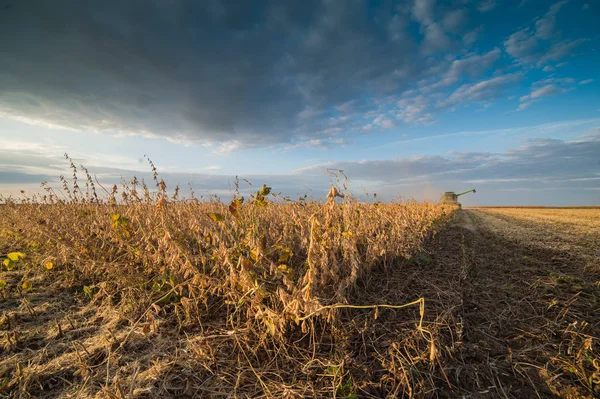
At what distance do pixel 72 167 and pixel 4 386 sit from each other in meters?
3.86

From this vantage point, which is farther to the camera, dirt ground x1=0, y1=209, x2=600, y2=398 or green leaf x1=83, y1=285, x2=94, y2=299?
green leaf x1=83, y1=285, x2=94, y2=299

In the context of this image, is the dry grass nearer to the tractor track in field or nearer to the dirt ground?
the dirt ground

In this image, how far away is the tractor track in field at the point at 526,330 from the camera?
5.76 feet

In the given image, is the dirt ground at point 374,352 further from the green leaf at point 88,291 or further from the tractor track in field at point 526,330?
the green leaf at point 88,291

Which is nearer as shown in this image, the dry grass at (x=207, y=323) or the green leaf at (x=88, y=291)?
the dry grass at (x=207, y=323)

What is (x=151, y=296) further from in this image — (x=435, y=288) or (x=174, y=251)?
(x=435, y=288)

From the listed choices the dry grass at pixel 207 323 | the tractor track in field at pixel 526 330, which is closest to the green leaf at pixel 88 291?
the dry grass at pixel 207 323

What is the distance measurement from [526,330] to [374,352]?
141cm

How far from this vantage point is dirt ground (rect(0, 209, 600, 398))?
1776mm

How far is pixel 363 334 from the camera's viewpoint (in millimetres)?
2166

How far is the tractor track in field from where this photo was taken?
1756mm

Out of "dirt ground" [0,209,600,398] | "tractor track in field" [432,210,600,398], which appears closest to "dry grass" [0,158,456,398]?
"dirt ground" [0,209,600,398]

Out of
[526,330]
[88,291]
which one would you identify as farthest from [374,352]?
[88,291]

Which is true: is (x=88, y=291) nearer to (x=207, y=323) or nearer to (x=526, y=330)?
(x=207, y=323)
